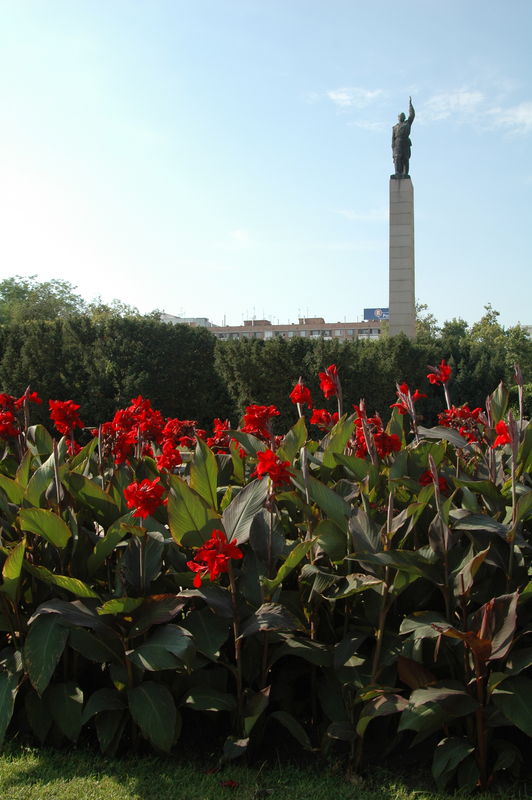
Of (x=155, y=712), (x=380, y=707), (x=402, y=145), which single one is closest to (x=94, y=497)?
(x=155, y=712)

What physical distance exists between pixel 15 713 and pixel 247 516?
1.14 m

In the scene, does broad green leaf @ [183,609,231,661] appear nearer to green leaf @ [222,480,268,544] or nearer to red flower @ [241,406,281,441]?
green leaf @ [222,480,268,544]

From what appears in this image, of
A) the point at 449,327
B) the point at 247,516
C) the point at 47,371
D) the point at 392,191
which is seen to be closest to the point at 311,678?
the point at 247,516

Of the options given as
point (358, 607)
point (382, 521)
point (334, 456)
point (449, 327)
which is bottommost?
point (358, 607)

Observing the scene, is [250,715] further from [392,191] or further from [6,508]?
[392,191]

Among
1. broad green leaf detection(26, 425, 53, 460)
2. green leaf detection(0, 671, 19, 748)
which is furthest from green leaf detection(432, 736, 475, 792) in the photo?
broad green leaf detection(26, 425, 53, 460)

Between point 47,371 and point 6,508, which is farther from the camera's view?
point 47,371

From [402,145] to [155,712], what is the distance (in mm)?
23628

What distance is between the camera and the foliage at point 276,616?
212 cm

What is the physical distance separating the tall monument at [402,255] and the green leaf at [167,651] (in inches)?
813

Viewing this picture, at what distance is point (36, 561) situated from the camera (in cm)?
256

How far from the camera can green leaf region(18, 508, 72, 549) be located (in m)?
2.34

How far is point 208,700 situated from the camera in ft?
7.34

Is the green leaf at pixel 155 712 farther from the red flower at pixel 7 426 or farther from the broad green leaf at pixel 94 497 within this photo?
the red flower at pixel 7 426
